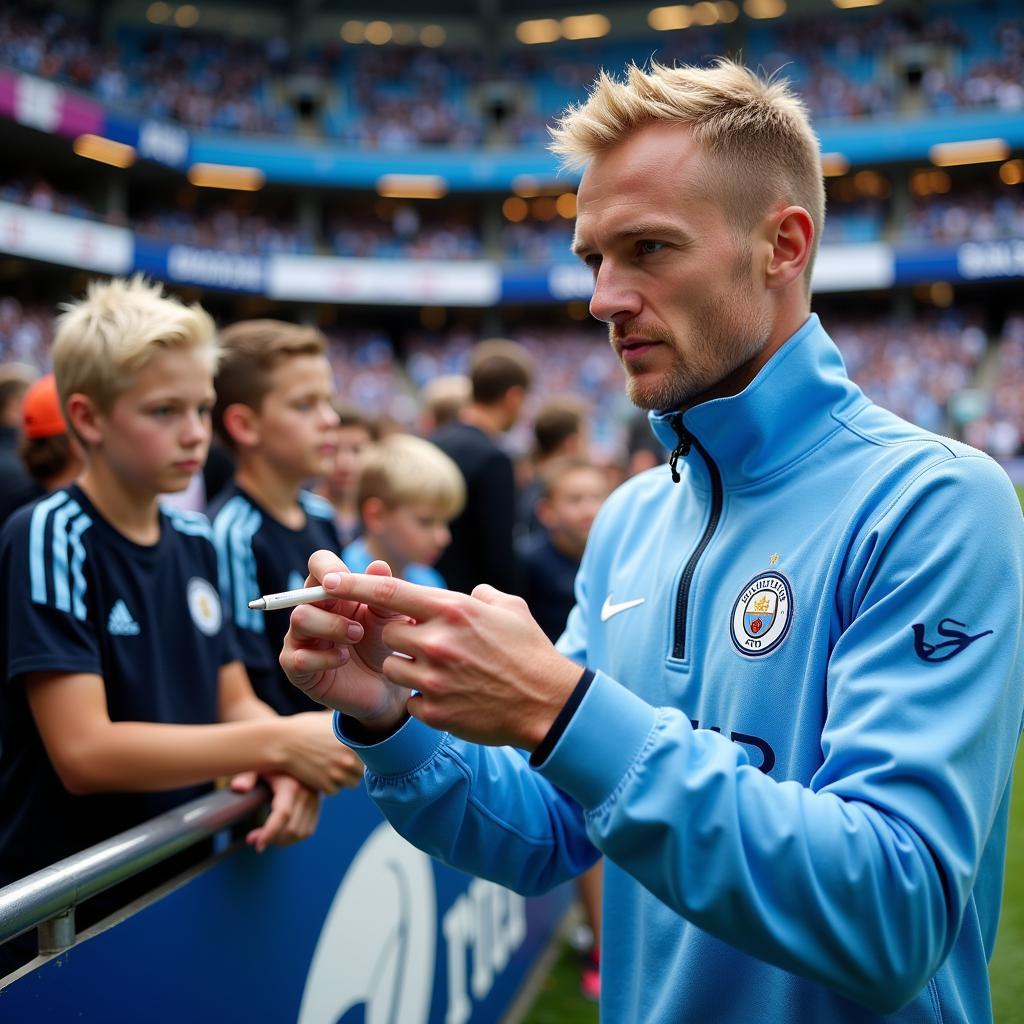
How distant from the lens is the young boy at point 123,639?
188 cm

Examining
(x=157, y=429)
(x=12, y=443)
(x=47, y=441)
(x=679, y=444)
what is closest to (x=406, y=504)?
(x=47, y=441)

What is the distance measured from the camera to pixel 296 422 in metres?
2.92

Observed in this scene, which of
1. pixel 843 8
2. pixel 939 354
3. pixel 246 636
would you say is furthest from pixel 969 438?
pixel 246 636

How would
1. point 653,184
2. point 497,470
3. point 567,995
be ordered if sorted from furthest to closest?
point 497,470, point 567,995, point 653,184

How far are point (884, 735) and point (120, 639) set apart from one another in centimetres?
148

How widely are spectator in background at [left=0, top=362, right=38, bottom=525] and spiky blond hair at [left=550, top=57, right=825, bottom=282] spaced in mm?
2808

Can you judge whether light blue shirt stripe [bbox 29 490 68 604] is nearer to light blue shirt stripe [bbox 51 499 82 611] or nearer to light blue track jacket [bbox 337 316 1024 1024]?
light blue shirt stripe [bbox 51 499 82 611]

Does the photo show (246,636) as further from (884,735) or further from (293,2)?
(293,2)

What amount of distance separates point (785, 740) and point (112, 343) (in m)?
1.57

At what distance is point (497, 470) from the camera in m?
4.34

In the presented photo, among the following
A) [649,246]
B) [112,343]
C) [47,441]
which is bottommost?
[47,441]

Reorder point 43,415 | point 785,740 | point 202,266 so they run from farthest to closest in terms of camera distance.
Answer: point 202,266
point 43,415
point 785,740

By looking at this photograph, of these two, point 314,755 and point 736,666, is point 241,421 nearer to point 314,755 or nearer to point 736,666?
point 314,755

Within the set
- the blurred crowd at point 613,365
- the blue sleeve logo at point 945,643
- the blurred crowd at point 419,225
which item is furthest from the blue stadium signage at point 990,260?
the blue sleeve logo at point 945,643
